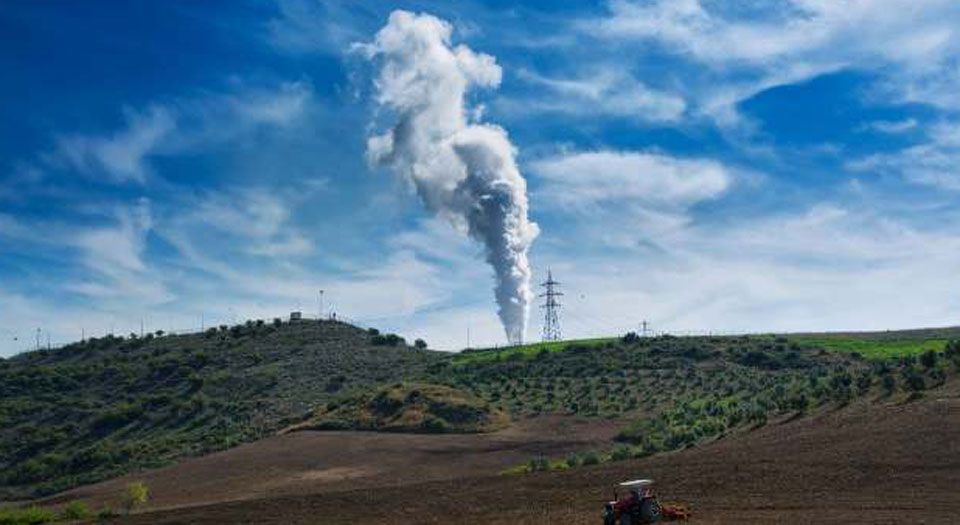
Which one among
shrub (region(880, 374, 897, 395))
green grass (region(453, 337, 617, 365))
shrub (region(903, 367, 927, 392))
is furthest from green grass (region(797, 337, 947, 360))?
shrub (region(903, 367, 927, 392))

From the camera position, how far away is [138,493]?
5025 centimetres

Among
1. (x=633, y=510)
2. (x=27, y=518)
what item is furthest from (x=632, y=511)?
(x=27, y=518)

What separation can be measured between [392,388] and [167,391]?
29859 mm

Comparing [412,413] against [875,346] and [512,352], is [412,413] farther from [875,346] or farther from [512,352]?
[875,346]

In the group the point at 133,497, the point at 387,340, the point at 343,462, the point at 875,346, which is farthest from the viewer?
the point at 387,340

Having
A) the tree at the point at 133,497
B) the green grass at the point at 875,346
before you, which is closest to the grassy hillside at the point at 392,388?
A: the green grass at the point at 875,346

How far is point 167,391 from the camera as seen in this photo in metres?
103

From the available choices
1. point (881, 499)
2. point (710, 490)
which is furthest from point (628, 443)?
point (881, 499)

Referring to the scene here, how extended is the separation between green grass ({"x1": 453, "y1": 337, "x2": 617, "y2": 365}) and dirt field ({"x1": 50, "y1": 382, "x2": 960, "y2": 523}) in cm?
5303

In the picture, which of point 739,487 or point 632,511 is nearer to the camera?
point 632,511

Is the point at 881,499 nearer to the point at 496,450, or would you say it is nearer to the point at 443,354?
the point at 496,450

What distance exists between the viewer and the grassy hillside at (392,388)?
217 feet

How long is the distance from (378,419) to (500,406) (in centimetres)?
1053

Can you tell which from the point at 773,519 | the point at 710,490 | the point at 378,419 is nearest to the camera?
the point at 773,519
